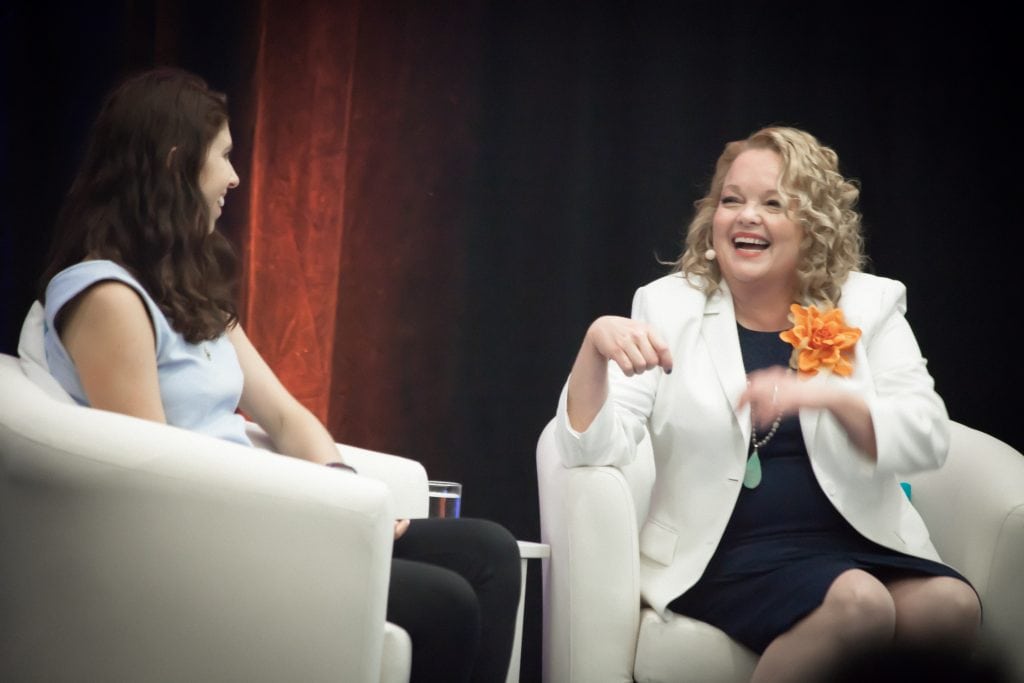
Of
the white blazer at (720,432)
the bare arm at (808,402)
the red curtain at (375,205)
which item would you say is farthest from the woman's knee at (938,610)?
the red curtain at (375,205)

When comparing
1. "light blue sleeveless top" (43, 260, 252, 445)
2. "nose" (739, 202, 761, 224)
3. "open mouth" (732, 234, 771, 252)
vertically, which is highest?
"nose" (739, 202, 761, 224)

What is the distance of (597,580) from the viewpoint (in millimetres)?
1793

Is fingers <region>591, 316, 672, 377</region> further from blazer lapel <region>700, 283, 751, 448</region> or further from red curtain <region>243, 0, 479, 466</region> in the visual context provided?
red curtain <region>243, 0, 479, 466</region>

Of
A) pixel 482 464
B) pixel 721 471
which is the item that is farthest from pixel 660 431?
pixel 482 464

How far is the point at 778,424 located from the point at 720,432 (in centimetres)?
10

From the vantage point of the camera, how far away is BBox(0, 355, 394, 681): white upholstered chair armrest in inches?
51.3

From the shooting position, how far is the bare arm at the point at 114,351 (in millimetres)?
1448

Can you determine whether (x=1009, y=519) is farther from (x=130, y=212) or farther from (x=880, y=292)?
(x=130, y=212)

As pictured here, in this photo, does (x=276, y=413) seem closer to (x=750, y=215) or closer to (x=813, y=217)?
(x=750, y=215)

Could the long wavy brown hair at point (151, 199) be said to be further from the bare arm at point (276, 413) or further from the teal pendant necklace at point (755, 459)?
the teal pendant necklace at point (755, 459)

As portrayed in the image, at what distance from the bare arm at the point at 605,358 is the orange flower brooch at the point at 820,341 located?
1.12ft

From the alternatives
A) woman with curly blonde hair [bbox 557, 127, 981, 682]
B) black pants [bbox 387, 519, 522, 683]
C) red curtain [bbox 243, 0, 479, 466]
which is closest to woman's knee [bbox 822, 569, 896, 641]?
woman with curly blonde hair [bbox 557, 127, 981, 682]


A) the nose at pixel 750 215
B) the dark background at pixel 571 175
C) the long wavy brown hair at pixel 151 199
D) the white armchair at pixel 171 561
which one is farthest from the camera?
the dark background at pixel 571 175

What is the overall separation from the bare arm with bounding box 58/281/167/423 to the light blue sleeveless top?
0.07 ft
